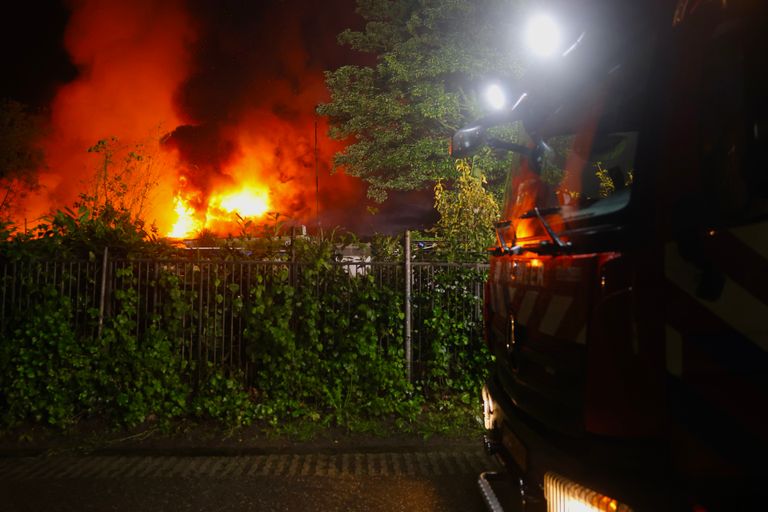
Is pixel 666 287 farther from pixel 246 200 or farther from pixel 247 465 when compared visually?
pixel 246 200

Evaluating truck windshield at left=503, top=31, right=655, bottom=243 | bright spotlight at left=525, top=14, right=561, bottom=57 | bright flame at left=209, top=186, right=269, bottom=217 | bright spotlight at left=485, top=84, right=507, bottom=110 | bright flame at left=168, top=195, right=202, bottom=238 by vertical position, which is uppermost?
bright flame at left=209, top=186, right=269, bottom=217

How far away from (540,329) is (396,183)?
16287 millimetres

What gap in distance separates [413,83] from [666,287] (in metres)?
15.0

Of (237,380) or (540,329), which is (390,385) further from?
(540,329)

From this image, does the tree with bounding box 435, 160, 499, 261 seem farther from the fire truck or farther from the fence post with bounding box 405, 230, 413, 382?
the fire truck

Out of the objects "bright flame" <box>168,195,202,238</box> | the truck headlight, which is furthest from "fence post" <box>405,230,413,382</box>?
"bright flame" <box>168,195,202,238</box>

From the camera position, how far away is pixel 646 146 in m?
2.11

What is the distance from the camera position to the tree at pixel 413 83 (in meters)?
14.3

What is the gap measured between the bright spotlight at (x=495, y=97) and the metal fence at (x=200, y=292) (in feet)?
10.3

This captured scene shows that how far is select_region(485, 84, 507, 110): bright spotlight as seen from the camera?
3539 mm

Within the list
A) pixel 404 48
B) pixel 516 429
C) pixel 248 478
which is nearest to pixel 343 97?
pixel 404 48

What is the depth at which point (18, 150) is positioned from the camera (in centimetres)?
2675

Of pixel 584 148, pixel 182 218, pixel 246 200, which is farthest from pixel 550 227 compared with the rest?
pixel 246 200

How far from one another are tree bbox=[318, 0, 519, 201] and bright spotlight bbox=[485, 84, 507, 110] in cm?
1086
